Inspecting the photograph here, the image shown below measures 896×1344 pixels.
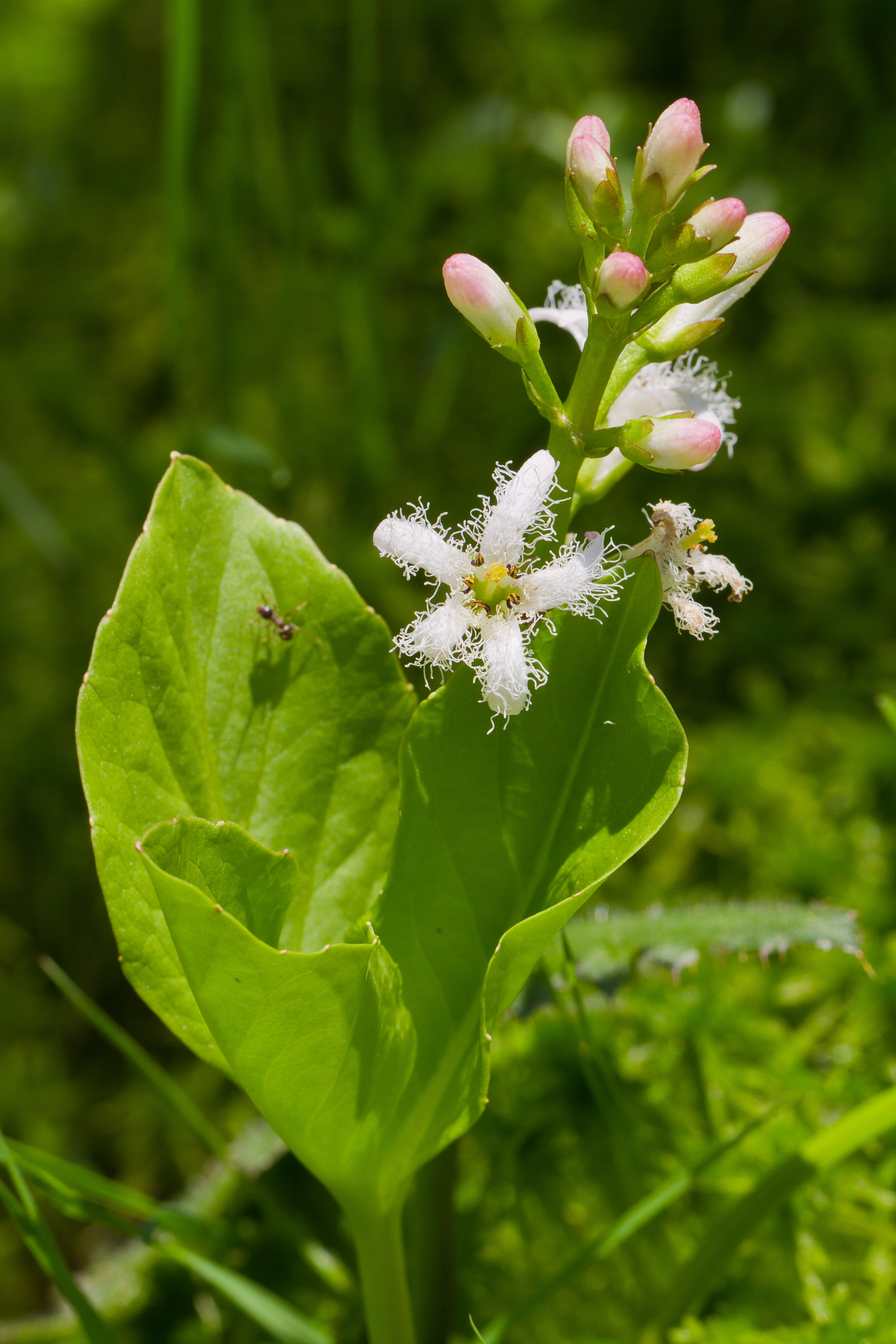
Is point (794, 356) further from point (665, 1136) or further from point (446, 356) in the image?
point (665, 1136)

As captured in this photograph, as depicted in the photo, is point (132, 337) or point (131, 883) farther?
point (132, 337)

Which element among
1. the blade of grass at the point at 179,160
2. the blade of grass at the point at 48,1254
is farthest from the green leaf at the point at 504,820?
the blade of grass at the point at 179,160

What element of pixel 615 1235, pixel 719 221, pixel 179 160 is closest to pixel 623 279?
pixel 719 221

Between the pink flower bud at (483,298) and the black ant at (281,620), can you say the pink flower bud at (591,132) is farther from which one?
the black ant at (281,620)

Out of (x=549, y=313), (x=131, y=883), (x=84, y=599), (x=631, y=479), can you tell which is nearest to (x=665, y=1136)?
(x=131, y=883)

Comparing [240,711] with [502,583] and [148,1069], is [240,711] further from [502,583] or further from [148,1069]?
[148,1069]

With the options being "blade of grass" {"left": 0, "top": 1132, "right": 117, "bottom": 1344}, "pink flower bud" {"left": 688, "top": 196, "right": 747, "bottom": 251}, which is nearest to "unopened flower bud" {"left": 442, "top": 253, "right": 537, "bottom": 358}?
"pink flower bud" {"left": 688, "top": 196, "right": 747, "bottom": 251}
